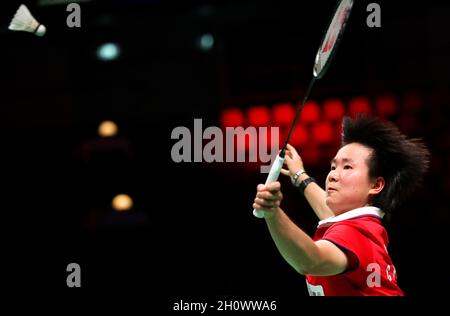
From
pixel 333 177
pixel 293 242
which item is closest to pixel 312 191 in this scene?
pixel 333 177

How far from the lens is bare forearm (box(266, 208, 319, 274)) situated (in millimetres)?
2055

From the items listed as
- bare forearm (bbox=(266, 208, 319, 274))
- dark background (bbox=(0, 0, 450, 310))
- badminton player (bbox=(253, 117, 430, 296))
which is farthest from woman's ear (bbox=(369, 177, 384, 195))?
dark background (bbox=(0, 0, 450, 310))

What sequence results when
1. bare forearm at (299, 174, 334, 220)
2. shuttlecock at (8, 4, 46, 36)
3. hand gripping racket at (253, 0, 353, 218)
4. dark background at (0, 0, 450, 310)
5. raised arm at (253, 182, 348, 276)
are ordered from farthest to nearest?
dark background at (0, 0, 450, 310), shuttlecock at (8, 4, 46, 36), bare forearm at (299, 174, 334, 220), hand gripping racket at (253, 0, 353, 218), raised arm at (253, 182, 348, 276)

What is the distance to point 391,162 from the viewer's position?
2.58 meters

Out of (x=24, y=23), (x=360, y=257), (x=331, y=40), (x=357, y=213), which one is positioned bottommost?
(x=360, y=257)

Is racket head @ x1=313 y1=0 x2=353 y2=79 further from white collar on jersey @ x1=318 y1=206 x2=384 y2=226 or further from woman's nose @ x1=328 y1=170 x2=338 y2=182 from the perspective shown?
white collar on jersey @ x1=318 y1=206 x2=384 y2=226

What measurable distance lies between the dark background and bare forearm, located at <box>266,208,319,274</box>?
98.1 inches

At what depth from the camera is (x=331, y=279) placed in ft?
7.85

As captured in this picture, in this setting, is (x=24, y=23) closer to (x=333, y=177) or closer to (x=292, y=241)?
(x=333, y=177)

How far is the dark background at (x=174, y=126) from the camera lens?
4.93m

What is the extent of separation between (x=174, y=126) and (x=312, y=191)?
8.97 feet

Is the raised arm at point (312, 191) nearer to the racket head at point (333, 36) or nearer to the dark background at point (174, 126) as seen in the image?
the racket head at point (333, 36)
